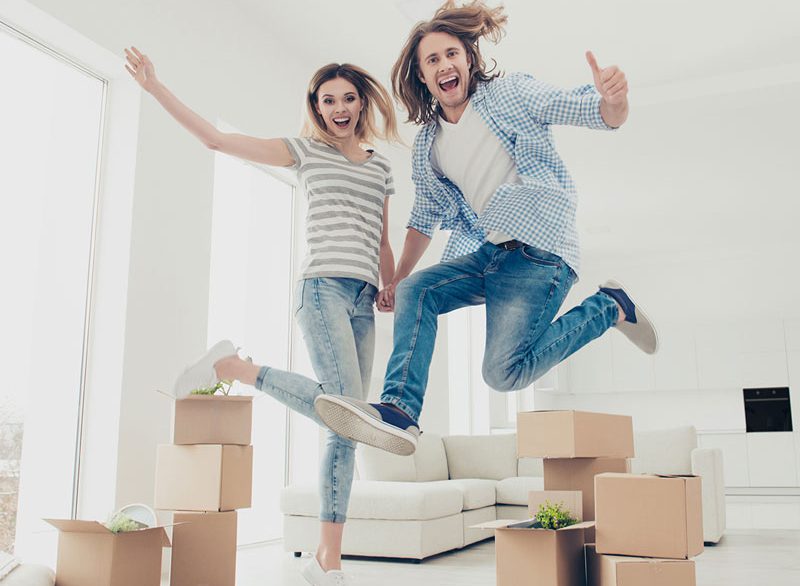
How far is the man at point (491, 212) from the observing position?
2166mm

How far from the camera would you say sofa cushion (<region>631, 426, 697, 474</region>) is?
5008mm

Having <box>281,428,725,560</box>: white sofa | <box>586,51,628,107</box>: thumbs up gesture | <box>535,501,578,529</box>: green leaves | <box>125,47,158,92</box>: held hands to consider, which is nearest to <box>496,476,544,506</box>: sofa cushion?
<box>281,428,725,560</box>: white sofa

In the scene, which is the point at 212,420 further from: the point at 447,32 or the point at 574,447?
the point at 447,32

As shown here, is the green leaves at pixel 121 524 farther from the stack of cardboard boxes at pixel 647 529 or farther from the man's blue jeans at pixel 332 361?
the stack of cardboard boxes at pixel 647 529

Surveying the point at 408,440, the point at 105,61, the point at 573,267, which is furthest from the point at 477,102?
the point at 105,61

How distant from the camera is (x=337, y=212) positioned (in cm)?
244

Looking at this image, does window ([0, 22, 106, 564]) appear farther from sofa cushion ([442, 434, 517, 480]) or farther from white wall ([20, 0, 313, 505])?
sofa cushion ([442, 434, 517, 480])

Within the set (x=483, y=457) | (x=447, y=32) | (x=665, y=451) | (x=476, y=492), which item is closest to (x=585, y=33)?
(x=665, y=451)

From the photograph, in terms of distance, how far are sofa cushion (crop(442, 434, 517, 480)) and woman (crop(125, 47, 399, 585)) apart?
3.42m

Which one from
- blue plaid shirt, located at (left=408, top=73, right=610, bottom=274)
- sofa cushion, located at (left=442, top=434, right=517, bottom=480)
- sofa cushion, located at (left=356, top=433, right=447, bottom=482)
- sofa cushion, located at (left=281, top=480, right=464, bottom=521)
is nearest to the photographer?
blue plaid shirt, located at (left=408, top=73, right=610, bottom=274)

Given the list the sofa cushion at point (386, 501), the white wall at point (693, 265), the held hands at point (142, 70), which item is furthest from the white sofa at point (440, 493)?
the white wall at point (693, 265)

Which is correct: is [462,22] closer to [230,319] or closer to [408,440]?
[408,440]

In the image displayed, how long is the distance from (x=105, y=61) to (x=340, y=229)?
5.85 ft

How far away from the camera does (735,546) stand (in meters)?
4.44
